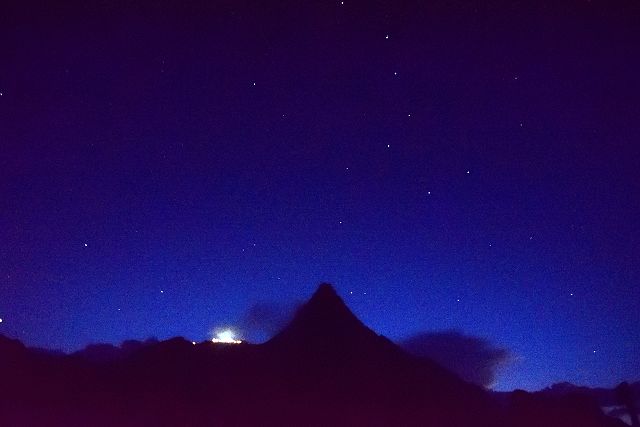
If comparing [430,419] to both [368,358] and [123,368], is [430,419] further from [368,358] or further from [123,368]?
[123,368]

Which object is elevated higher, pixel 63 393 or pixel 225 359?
pixel 225 359

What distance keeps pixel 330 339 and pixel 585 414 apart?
2848 centimetres

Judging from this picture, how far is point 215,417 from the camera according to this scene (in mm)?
39594

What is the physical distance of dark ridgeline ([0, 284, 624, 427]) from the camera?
33.6 m

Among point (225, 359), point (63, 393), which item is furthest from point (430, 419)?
point (63, 393)

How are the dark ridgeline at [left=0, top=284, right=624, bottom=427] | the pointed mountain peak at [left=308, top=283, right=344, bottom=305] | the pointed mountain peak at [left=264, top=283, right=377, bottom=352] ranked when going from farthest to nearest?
the pointed mountain peak at [left=308, top=283, right=344, bottom=305] < the pointed mountain peak at [left=264, top=283, right=377, bottom=352] < the dark ridgeline at [left=0, top=284, right=624, bottom=427]

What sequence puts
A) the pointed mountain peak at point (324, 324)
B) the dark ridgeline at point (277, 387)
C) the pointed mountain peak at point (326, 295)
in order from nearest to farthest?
the dark ridgeline at point (277, 387)
the pointed mountain peak at point (324, 324)
the pointed mountain peak at point (326, 295)

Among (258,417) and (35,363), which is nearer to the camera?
(35,363)

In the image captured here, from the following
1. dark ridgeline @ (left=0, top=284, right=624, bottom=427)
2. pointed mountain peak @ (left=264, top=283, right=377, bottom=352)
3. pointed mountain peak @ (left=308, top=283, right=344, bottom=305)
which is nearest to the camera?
dark ridgeline @ (left=0, top=284, right=624, bottom=427)

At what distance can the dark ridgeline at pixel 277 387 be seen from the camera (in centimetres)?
3359

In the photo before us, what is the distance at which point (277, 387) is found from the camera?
46.4 metres

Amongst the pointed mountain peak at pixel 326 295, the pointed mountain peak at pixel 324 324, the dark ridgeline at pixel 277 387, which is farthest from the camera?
the pointed mountain peak at pixel 326 295

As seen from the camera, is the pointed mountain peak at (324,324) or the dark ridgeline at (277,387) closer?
the dark ridgeline at (277,387)

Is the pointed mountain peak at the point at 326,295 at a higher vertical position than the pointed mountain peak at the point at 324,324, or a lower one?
higher
